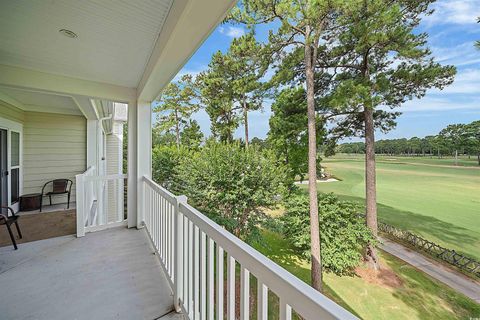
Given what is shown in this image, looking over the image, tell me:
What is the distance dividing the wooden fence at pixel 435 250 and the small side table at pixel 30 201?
13.7 m

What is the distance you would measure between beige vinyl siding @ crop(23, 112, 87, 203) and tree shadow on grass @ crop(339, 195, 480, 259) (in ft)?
34.2

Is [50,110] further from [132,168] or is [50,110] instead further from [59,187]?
[132,168]

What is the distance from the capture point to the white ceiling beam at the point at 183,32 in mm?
1450

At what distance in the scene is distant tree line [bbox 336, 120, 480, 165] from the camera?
7.23 m

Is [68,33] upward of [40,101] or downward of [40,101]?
downward

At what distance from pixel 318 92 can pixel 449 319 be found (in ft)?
27.3

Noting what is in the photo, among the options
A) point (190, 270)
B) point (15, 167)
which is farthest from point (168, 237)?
point (15, 167)

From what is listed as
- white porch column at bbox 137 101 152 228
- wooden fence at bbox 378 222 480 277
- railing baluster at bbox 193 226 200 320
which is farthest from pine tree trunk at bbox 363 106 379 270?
railing baluster at bbox 193 226 200 320

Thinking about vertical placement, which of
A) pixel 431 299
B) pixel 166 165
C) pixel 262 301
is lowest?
pixel 431 299

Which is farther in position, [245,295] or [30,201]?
[30,201]

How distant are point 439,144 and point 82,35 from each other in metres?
10.6

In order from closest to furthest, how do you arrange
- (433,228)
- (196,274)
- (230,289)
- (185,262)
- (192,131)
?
(230,289)
(196,274)
(185,262)
(433,228)
(192,131)

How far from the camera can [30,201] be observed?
196 inches

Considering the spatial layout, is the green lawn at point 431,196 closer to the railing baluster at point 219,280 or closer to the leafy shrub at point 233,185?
the leafy shrub at point 233,185
